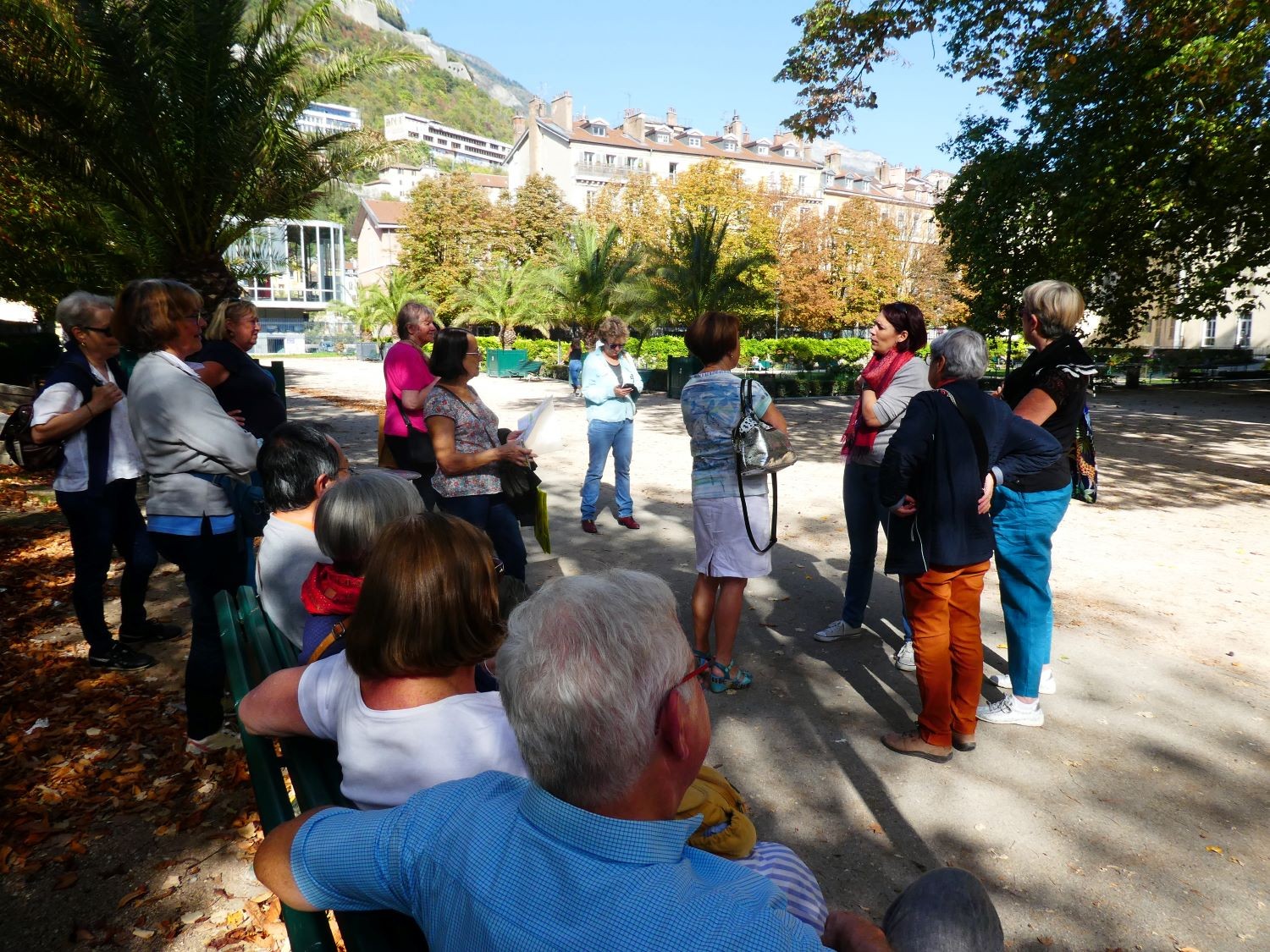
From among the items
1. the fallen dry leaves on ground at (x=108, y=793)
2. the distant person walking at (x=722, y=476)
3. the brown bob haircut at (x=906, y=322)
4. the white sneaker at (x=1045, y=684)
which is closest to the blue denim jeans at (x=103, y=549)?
the fallen dry leaves on ground at (x=108, y=793)

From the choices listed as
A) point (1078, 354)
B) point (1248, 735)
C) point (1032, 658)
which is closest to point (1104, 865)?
point (1032, 658)

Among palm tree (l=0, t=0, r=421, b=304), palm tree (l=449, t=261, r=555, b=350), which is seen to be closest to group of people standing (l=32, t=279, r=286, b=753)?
palm tree (l=0, t=0, r=421, b=304)

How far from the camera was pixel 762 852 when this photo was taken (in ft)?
4.41

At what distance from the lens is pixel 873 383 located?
14.4 ft

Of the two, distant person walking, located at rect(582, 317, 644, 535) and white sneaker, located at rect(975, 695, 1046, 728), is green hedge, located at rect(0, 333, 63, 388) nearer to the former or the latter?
distant person walking, located at rect(582, 317, 644, 535)

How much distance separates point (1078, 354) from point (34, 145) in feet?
33.4

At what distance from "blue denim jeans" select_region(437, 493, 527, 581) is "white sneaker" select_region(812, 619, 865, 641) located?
1.85m

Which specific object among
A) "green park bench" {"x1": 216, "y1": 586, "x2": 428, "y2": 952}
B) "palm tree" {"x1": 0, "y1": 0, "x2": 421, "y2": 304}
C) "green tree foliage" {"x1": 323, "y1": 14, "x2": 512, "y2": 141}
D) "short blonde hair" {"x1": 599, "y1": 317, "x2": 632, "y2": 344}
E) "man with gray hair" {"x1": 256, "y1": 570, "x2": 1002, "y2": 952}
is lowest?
"green park bench" {"x1": 216, "y1": 586, "x2": 428, "y2": 952}

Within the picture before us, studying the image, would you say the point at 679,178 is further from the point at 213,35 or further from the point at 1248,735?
the point at 1248,735

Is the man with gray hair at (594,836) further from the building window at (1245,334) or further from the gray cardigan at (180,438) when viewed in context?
the building window at (1245,334)

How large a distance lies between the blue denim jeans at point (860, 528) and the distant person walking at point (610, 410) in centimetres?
289

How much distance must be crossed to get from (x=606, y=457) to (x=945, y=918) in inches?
253

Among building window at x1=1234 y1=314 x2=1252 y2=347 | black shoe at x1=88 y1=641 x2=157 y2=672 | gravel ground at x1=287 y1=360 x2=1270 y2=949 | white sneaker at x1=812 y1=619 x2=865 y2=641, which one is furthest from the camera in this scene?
building window at x1=1234 y1=314 x2=1252 y2=347

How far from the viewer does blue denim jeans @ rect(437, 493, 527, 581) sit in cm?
412
